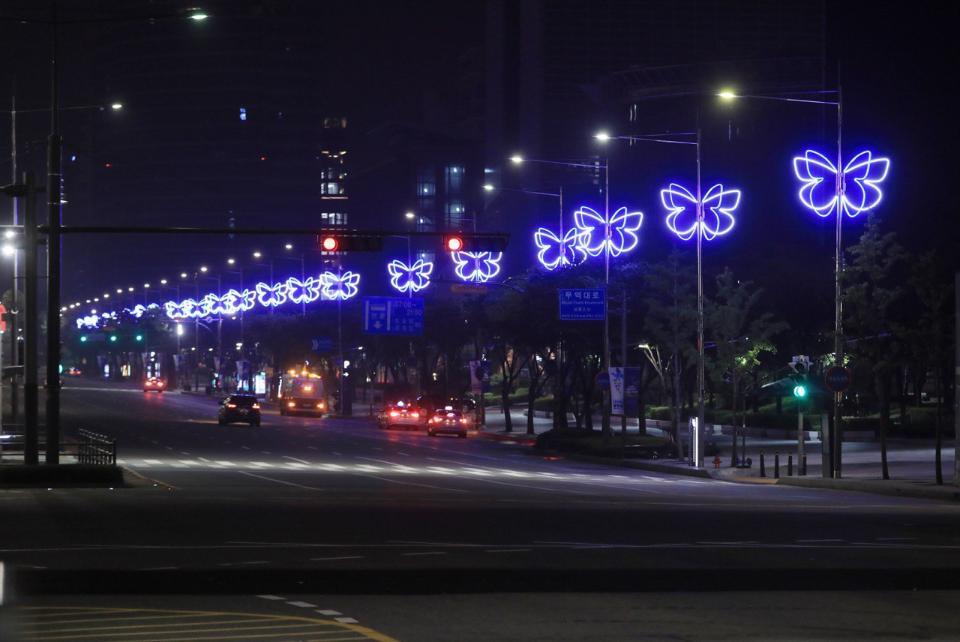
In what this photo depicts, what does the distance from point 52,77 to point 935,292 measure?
2366 centimetres

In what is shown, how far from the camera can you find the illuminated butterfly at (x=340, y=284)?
100062 millimetres

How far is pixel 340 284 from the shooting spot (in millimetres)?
97812

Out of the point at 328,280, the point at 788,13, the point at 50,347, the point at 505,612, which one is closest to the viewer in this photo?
the point at 505,612

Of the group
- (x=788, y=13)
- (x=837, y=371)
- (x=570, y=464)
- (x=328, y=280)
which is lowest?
Result: (x=570, y=464)

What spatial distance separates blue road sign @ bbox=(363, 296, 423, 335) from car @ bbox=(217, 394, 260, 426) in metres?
10.9

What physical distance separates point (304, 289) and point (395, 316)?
84.9ft

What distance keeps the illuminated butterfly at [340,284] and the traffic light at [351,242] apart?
5924 centimetres

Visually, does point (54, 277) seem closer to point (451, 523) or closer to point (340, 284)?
point (451, 523)

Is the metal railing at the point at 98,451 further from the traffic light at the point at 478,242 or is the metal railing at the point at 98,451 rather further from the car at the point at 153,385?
the car at the point at 153,385

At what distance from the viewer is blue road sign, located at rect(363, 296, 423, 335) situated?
8725cm

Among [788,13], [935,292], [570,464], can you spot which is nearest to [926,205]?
[570,464]

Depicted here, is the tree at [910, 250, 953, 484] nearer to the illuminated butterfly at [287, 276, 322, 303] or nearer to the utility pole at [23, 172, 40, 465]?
the utility pole at [23, 172, 40, 465]

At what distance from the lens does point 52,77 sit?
37062 mm

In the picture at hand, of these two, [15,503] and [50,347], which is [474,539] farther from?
[50,347]
